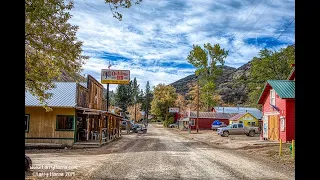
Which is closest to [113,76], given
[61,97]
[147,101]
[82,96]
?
[82,96]

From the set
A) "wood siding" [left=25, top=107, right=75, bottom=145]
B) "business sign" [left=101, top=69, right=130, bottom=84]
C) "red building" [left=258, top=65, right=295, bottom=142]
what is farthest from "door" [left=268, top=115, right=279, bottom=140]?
"business sign" [left=101, top=69, right=130, bottom=84]

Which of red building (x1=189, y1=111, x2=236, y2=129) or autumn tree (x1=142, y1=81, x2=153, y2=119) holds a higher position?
autumn tree (x1=142, y1=81, x2=153, y2=119)

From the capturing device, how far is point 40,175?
11.4m

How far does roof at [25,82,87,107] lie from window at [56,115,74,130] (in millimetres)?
1107

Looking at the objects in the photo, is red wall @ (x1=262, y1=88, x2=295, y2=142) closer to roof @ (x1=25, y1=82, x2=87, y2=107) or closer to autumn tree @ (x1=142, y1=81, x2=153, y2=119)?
roof @ (x1=25, y1=82, x2=87, y2=107)

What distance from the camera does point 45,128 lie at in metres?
24.9

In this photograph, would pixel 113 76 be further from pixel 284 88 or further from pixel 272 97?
pixel 284 88

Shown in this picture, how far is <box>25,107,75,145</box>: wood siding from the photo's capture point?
2467 cm

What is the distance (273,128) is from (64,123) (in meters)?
18.9

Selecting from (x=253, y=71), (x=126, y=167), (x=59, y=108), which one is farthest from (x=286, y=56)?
(x=126, y=167)

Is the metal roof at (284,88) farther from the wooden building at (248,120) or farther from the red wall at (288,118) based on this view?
the wooden building at (248,120)

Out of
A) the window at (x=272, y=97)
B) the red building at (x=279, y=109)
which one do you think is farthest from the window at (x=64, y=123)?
the window at (x=272, y=97)
